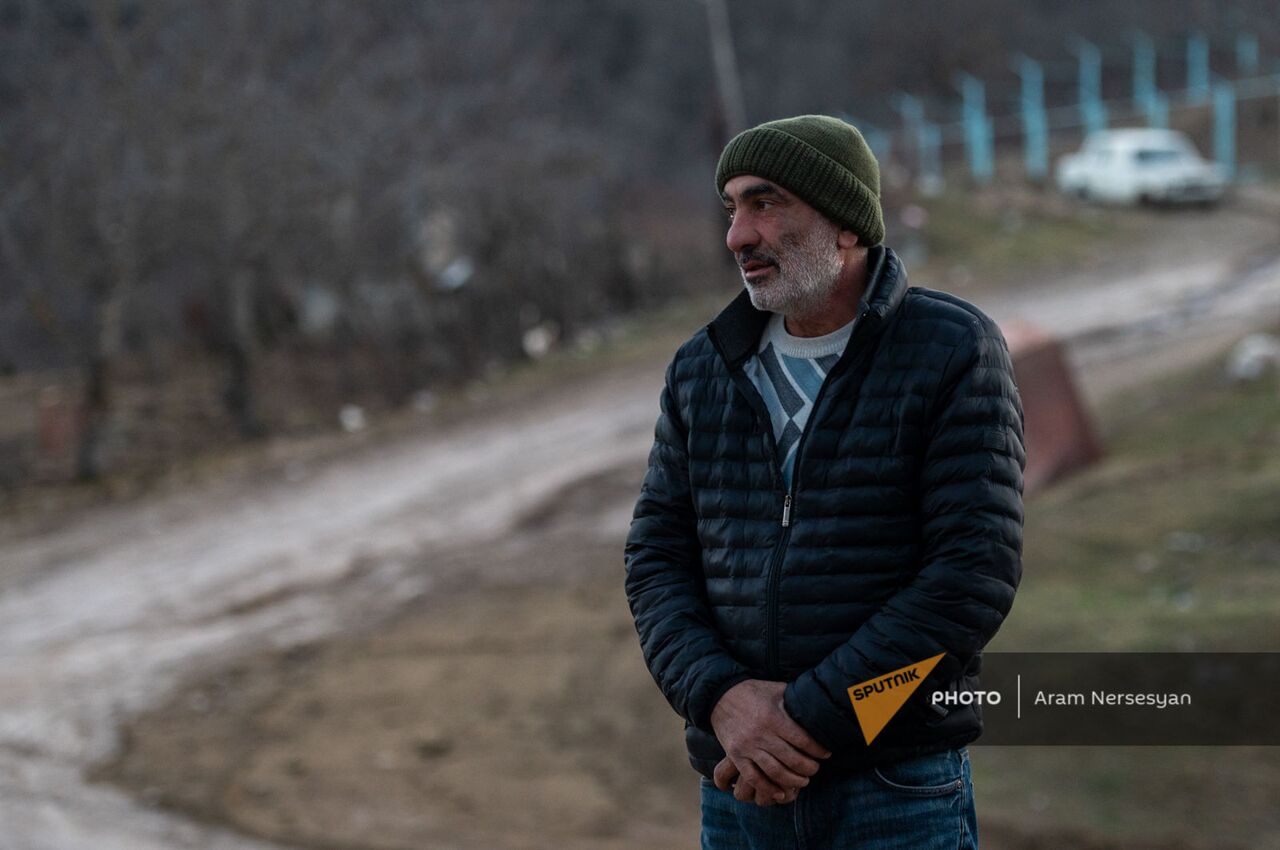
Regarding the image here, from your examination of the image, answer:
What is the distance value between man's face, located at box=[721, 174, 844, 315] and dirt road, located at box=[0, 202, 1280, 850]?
146 inches

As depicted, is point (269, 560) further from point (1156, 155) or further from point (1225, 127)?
point (1225, 127)

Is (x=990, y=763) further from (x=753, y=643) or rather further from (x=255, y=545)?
(x=255, y=545)

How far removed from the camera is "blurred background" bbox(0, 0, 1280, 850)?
21.0 ft

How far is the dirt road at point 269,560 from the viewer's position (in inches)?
279

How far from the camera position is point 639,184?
29.6 metres

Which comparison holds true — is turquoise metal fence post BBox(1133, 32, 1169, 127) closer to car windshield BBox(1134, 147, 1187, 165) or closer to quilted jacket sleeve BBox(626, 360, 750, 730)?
car windshield BBox(1134, 147, 1187, 165)

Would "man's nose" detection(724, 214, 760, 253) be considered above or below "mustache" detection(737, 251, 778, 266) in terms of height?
above

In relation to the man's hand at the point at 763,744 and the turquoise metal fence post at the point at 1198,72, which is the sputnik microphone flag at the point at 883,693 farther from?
the turquoise metal fence post at the point at 1198,72

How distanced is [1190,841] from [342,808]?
3450mm

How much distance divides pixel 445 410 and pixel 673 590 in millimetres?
13300

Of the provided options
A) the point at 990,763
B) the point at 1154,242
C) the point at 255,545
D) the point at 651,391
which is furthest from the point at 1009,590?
the point at 1154,242

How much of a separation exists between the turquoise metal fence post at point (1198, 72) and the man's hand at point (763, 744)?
3337 cm

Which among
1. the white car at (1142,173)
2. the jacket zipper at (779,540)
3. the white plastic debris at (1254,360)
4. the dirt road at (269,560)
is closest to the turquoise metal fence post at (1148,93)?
the white car at (1142,173)

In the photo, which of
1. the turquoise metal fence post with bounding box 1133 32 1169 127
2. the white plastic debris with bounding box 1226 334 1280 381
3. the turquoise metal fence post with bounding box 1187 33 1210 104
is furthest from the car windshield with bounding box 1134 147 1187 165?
the white plastic debris with bounding box 1226 334 1280 381
